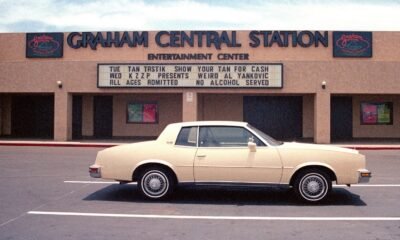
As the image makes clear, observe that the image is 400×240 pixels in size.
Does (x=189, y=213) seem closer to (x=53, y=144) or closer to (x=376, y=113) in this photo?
(x=53, y=144)

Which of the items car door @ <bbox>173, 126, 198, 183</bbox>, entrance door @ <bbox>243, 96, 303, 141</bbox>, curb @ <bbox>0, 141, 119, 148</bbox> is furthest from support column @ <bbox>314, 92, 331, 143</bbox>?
car door @ <bbox>173, 126, 198, 183</bbox>

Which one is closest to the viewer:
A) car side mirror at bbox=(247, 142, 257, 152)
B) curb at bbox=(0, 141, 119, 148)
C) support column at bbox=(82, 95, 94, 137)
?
car side mirror at bbox=(247, 142, 257, 152)

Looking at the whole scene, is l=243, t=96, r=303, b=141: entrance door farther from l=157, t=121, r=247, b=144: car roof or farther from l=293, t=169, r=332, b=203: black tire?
l=293, t=169, r=332, b=203: black tire

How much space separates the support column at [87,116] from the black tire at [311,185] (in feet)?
63.2

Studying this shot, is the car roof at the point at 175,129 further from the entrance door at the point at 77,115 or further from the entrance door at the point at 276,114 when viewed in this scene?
the entrance door at the point at 77,115

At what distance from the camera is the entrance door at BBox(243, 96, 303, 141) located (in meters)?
24.8

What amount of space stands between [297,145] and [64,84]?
16.6 meters

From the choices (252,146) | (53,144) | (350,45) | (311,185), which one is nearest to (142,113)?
(53,144)

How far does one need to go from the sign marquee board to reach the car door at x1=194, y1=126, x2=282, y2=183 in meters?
13.7

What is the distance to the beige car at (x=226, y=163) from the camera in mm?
7867

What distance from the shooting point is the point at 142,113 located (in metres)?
25.3

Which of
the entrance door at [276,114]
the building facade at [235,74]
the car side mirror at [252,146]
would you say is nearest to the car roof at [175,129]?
the car side mirror at [252,146]

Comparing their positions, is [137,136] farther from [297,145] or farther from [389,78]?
[297,145]

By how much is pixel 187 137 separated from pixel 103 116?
18.0 metres
